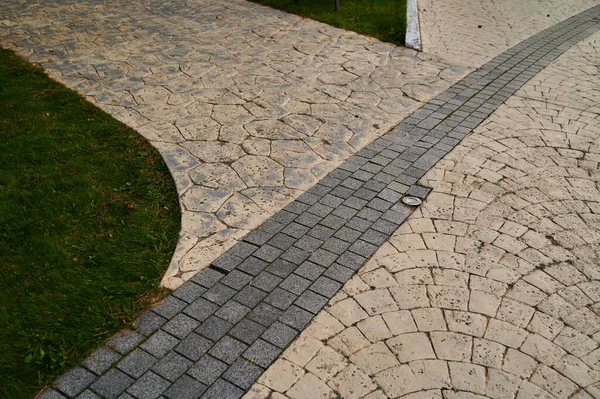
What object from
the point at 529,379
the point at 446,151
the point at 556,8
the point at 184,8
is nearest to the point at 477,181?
the point at 446,151

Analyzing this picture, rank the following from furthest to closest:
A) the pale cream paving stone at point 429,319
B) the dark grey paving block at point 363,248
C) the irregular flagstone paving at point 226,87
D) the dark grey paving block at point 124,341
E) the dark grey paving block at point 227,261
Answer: the irregular flagstone paving at point 226,87
the dark grey paving block at point 363,248
the dark grey paving block at point 227,261
the pale cream paving stone at point 429,319
the dark grey paving block at point 124,341

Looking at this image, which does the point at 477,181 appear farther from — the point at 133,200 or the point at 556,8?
the point at 556,8

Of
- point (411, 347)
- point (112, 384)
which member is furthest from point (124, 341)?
point (411, 347)

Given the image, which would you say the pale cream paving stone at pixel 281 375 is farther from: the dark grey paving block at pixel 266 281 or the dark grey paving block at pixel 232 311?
the dark grey paving block at pixel 266 281

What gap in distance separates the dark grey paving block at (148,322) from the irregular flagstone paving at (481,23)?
22.7 feet

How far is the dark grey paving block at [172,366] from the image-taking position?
3.49 m

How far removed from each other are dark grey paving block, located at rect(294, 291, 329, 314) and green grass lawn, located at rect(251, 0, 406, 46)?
6758mm

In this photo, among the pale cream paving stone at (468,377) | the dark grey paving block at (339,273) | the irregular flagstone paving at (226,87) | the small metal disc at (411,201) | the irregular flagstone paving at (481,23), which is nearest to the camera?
the pale cream paving stone at (468,377)

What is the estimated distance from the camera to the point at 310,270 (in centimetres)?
441

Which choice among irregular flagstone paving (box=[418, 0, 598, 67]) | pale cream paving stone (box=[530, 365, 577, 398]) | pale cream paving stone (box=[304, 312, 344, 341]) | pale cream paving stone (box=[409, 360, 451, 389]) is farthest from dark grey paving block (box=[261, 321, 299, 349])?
irregular flagstone paving (box=[418, 0, 598, 67])

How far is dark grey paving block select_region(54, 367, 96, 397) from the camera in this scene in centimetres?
338

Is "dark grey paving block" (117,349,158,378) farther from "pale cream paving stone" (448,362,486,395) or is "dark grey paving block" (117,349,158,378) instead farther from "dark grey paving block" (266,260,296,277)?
"pale cream paving stone" (448,362,486,395)

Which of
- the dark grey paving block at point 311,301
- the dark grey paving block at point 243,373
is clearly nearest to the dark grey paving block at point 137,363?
the dark grey paving block at point 243,373

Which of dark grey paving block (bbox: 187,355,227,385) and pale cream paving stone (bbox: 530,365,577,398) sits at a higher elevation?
dark grey paving block (bbox: 187,355,227,385)
